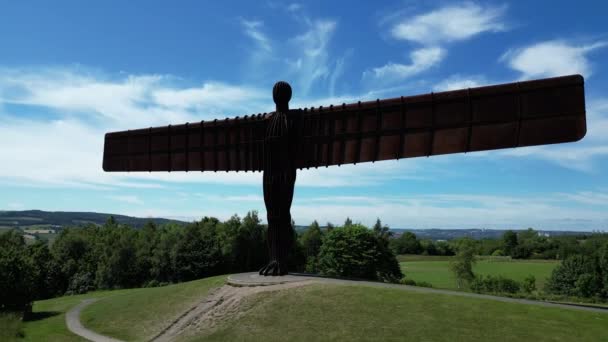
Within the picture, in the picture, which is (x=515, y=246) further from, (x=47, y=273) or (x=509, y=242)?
(x=47, y=273)

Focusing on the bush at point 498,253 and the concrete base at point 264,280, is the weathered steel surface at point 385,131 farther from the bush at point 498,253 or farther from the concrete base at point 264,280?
the bush at point 498,253

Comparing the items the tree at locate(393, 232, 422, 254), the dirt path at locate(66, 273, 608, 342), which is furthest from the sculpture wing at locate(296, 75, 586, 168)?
the tree at locate(393, 232, 422, 254)

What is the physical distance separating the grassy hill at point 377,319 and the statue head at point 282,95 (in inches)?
330

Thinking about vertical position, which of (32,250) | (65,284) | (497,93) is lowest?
(65,284)

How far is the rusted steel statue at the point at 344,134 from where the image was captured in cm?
1584

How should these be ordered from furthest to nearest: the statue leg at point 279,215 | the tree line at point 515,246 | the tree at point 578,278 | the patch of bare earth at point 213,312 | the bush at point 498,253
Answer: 1. the bush at point 498,253
2. the tree line at point 515,246
3. the tree at point 578,278
4. the statue leg at point 279,215
5. the patch of bare earth at point 213,312

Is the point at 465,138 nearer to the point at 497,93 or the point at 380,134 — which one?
the point at 497,93

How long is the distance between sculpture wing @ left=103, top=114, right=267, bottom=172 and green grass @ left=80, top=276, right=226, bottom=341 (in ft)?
20.6

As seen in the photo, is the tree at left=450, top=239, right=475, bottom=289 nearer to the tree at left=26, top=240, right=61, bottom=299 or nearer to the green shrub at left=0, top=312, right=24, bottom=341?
the green shrub at left=0, top=312, right=24, bottom=341

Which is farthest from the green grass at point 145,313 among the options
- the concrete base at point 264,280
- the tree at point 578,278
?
the tree at point 578,278

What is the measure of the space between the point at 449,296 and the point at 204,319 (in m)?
9.90

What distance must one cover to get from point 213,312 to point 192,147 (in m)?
8.68

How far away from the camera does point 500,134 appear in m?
16.6

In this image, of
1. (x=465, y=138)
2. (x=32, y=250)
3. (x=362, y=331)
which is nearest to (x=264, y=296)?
(x=362, y=331)
